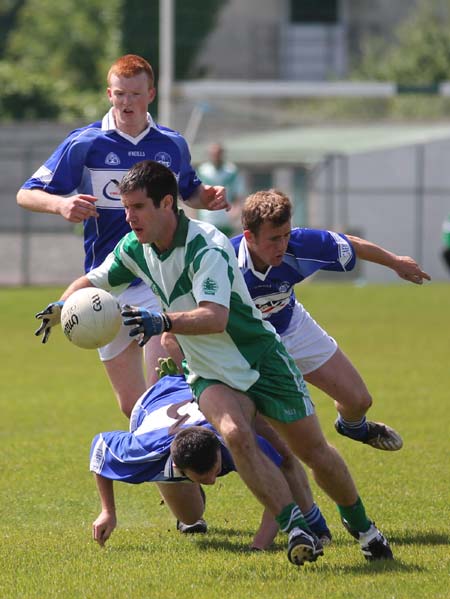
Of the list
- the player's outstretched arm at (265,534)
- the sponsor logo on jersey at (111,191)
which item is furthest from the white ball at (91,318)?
the sponsor logo on jersey at (111,191)

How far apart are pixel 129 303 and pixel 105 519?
160cm

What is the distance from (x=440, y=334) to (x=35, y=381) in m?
6.70

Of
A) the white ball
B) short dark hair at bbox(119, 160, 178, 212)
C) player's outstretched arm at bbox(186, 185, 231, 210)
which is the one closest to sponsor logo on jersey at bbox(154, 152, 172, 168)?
player's outstretched arm at bbox(186, 185, 231, 210)

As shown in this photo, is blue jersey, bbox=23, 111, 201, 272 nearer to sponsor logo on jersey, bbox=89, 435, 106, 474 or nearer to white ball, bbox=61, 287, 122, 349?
sponsor logo on jersey, bbox=89, 435, 106, 474

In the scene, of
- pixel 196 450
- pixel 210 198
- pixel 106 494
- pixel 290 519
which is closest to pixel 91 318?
pixel 196 450

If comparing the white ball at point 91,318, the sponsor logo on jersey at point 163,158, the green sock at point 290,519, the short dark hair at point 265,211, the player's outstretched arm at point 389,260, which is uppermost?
the sponsor logo on jersey at point 163,158

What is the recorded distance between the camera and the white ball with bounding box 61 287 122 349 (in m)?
5.97

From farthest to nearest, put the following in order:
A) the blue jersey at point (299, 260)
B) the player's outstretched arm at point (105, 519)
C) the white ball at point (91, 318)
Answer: the blue jersey at point (299, 260) → the player's outstretched arm at point (105, 519) → the white ball at point (91, 318)

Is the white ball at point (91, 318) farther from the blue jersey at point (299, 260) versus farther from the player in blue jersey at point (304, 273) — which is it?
the blue jersey at point (299, 260)

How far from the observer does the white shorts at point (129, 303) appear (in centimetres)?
773

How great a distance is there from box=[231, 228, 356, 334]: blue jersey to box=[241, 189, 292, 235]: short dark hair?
0.34 m

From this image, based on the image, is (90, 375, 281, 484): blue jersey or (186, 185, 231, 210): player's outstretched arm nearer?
(90, 375, 281, 484): blue jersey

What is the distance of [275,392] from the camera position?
618 cm

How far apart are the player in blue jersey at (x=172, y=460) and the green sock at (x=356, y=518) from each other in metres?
0.43
